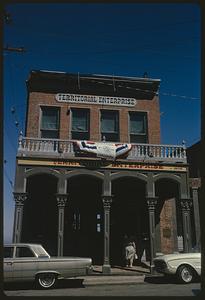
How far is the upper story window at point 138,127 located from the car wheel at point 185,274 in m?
8.86

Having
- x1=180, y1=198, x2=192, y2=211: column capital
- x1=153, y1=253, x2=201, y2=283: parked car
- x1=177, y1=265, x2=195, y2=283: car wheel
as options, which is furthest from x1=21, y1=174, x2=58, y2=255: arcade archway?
x1=177, y1=265, x2=195, y2=283: car wheel

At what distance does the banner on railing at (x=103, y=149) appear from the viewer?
16625 mm

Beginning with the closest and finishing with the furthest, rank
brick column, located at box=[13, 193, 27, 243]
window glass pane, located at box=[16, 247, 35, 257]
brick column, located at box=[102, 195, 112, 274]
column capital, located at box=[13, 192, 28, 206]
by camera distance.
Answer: window glass pane, located at box=[16, 247, 35, 257] < brick column, located at box=[13, 193, 27, 243] < brick column, located at box=[102, 195, 112, 274] < column capital, located at box=[13, 192, 28, 206]

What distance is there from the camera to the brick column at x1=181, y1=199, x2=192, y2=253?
16028 mm

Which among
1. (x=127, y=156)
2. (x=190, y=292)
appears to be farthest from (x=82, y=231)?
(x=190, y=292)

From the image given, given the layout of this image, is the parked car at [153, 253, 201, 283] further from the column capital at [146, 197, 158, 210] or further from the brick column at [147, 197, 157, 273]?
the column capital at [146, 197, 158, 210]

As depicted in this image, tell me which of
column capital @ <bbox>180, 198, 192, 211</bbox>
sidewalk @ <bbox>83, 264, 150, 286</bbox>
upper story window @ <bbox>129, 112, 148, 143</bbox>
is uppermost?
upper story window @ <bbox>129, 112, 148, 143</bbox>

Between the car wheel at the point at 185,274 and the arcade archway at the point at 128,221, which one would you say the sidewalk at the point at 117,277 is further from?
the arcade archway at the point at 128,221

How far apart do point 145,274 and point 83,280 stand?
3.24 meters

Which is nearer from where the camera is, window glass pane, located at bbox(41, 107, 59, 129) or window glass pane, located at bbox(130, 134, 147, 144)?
window glass pane, located at bbox(41, 107, 59, 129)

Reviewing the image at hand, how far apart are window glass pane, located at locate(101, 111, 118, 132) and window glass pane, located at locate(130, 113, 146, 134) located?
928 millimetres

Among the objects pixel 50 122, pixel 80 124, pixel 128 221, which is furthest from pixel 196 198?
pixel 50 122

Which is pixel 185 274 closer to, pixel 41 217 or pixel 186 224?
pixel 186 224

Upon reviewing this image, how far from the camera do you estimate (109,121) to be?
2019 cm
